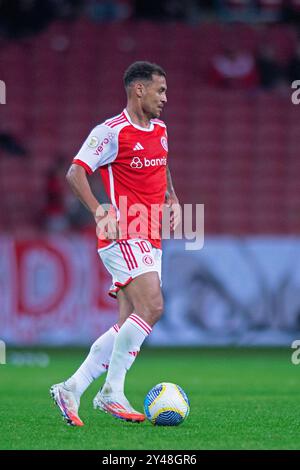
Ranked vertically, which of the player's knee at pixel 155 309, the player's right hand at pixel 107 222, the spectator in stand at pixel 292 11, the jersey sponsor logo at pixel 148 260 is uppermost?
the spectator in stand at pixel 292 11

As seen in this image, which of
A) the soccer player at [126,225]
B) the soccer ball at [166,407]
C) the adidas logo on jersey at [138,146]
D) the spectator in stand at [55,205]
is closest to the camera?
the soccer ball at [166,407]

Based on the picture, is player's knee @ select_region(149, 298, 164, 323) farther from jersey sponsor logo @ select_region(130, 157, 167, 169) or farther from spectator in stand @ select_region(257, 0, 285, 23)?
spectator in stand @ select_region(257, 0, 285, 23)

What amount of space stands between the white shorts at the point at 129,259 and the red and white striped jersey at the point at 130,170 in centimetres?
5

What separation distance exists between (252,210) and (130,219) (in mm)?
10922

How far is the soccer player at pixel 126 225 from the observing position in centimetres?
709

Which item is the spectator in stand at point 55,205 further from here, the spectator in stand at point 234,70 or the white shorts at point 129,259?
the white shorts at point 129,259

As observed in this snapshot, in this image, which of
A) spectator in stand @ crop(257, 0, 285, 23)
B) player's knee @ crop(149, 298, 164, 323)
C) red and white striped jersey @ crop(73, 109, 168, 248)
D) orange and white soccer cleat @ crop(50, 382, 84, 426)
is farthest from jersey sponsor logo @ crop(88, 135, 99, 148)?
spectator in stand @ crop(257, 0, 285, 23)

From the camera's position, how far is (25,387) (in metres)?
10.3

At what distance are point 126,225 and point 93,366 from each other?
0.93m

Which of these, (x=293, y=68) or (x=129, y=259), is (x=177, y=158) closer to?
(x=293, y=68)

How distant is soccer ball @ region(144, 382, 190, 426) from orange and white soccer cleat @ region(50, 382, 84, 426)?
0.45m

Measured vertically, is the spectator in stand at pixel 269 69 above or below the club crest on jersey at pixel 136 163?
above

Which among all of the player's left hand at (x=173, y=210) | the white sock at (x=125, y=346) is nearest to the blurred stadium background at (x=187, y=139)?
the player's left hand at (x=173, y=210)

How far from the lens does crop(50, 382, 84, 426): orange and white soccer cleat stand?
6.98 meters
